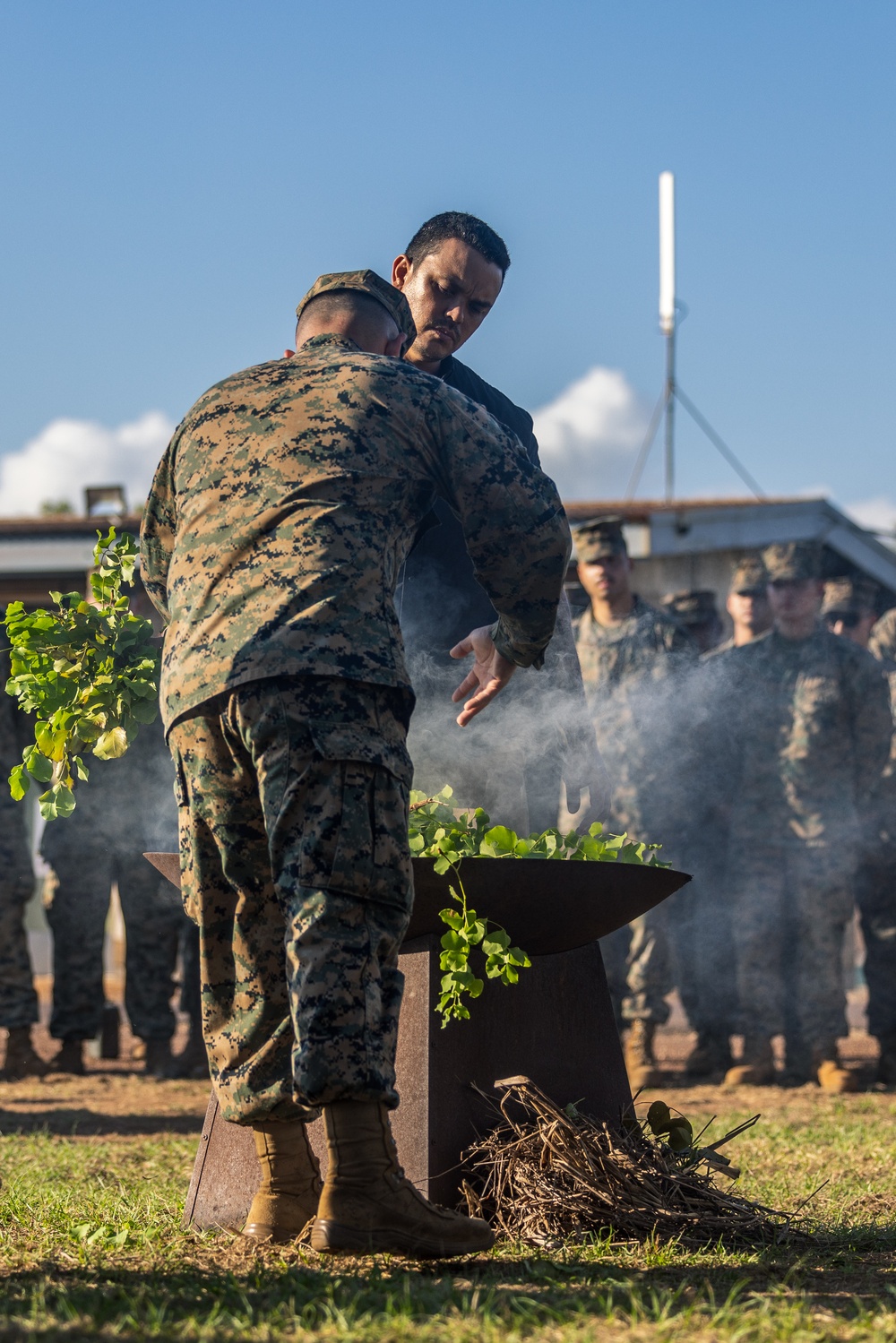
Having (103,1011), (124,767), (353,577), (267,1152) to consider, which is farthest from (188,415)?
(103,1011)

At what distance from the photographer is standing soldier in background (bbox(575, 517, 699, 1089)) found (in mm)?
7945

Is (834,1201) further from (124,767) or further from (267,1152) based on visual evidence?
(124,767)

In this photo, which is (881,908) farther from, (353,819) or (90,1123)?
(353,819)

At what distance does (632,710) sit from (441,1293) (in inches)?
230

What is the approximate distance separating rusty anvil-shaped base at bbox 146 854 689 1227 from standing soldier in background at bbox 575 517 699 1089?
169 inches

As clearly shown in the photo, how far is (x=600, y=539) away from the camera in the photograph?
27.0 feet

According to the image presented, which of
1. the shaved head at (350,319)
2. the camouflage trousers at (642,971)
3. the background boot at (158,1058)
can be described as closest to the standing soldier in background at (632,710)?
the camouflage trousers at (642,971)

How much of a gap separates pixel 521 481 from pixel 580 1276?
62.6 inches

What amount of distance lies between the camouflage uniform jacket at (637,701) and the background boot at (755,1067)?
1.24 meters

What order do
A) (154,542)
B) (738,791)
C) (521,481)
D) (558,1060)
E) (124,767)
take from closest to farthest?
(521,481), (154,542), (558,1060), (124,767), (738,791)

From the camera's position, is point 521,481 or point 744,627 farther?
point 744,627

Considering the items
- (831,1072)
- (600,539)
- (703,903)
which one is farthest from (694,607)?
(831,1072)

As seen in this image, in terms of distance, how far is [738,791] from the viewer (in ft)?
26.9

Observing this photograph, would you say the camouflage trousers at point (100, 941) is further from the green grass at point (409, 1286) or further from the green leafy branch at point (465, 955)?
the green leafy branch at point (465, 955)
